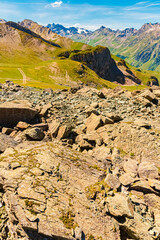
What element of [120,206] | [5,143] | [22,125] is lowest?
[120,206]

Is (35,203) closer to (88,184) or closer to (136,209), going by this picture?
(88,184)

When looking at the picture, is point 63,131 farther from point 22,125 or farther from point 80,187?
point 80,187

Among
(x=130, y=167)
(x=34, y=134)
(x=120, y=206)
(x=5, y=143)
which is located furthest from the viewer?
(x=34, y=134)

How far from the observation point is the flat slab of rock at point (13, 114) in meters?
20.1

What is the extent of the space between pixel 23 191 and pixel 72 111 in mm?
18625

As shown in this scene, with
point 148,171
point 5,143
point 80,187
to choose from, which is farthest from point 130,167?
point 5,143

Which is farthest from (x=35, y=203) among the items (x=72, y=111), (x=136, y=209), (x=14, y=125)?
(x=72, y=111)

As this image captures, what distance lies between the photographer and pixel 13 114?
20.6 meters

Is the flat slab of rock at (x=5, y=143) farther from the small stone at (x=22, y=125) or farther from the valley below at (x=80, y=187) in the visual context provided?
the small stone at (x=22, y=125)

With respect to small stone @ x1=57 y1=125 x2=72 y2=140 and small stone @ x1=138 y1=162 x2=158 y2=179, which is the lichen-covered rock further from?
small stone @ x1=57 y1=125 x2=72 y2=140

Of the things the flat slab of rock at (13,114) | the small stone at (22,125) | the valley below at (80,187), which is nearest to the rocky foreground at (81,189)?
the valley below at (80,187)

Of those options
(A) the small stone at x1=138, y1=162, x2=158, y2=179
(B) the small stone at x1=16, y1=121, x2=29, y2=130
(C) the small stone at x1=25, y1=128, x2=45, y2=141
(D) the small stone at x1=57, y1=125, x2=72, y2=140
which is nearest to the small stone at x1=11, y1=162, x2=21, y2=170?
(C) the small stone at x1=25, y1=128, x2=45, y2=141

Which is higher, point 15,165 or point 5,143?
point 15,165

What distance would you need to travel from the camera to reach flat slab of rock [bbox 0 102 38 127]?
66.0 feet
